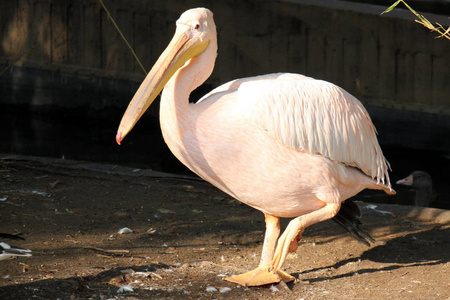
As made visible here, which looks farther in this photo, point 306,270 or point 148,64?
point 148,64

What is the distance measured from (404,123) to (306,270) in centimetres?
552

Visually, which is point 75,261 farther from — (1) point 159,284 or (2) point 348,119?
(2) point 348,119

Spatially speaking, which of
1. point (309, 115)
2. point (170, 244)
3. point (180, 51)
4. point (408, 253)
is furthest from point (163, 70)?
point (408, 253)

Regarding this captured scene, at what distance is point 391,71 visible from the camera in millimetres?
9703

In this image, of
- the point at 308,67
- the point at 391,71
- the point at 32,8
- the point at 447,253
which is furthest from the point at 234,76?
the point at 447,253

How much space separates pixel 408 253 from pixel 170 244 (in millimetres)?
1635

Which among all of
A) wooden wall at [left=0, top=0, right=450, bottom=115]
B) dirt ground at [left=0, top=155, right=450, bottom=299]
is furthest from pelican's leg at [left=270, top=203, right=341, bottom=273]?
wooden wall at [left=0, top=0, right=450, bottom=115]

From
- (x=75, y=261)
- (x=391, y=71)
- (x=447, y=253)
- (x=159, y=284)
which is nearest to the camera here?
(x=159, y=284)

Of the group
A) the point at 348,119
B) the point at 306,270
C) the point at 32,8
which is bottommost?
the point at 306,270

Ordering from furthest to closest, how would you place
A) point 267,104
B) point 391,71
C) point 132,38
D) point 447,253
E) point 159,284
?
point 132,38 < point 391,71 < point 447,253 < point 159,284 < point 267,104

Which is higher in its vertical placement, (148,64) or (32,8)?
(32,8)

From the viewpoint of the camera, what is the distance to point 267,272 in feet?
14.5

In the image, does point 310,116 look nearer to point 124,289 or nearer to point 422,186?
point 124,289

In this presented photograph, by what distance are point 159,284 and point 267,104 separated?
1.23 meters
